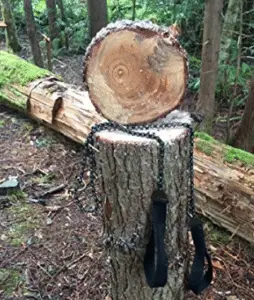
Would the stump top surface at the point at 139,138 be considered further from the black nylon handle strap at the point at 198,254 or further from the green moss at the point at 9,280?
the green moss at the point at 9,280

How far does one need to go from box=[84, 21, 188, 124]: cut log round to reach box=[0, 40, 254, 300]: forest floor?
4.39 feet

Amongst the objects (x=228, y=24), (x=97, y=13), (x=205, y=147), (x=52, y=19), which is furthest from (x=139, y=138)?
(x=52, y=19)

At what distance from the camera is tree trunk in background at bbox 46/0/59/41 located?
8711 millimetres

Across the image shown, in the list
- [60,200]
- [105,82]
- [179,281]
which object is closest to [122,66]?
[105,82]

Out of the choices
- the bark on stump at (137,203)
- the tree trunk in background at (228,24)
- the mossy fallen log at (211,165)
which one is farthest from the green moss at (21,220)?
the tree trunk in background at (228,24)

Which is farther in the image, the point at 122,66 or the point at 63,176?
the point at 63,176

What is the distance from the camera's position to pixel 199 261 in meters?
1.92

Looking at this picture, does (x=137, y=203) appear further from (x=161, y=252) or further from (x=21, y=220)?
(x=21, y=220)

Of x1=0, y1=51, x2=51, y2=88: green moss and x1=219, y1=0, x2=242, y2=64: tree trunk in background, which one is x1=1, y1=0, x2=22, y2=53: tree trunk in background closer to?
x1=0, y1=51, x2=51, y2=88: green moss

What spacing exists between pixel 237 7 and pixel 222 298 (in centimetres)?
433

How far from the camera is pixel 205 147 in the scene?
336cm

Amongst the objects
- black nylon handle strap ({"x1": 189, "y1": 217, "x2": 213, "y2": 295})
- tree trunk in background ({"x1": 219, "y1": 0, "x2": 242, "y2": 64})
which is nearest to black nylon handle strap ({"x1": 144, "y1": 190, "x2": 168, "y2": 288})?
black nylon handle strap ({"x1": 189, "y1": 217, "x2": 213, "y2": 295})

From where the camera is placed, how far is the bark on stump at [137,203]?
5.92 feet

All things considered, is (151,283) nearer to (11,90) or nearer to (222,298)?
(222,298)
